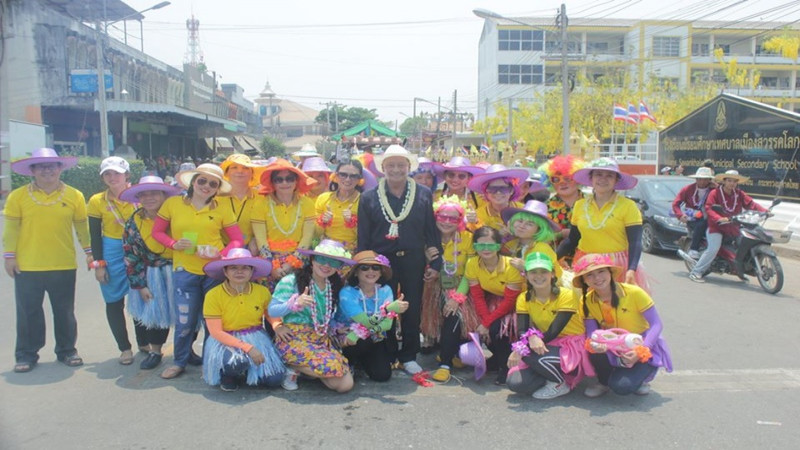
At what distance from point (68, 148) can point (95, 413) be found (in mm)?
25002

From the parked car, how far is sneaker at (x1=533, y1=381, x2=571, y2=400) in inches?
289

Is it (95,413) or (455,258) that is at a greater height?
(455,258)

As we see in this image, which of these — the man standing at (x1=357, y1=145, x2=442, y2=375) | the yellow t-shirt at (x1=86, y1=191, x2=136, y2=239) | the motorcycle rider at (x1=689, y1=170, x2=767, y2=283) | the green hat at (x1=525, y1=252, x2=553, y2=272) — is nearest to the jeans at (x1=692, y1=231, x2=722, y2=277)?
the motorcycle rider at (x1=689, y1=170, x2=767, y2=283)

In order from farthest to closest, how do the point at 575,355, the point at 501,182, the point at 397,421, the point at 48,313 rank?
the point at 48,313, the point at 501,182, the point at 575,355, the point at 397,421

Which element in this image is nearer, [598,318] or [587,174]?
[598,318]

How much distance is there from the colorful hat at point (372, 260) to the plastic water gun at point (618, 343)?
1.52 metres

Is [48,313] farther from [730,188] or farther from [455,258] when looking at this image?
[730,188]

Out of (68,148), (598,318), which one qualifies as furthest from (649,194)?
(68,148)

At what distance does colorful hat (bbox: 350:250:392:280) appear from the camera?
4.48 metres

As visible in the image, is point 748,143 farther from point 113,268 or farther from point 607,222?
point 113,268

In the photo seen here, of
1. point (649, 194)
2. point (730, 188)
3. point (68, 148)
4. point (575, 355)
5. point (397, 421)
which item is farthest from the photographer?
point (68, 148)

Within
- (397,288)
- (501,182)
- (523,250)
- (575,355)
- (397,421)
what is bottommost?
(397,421)

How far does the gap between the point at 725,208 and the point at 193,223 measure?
719 cm

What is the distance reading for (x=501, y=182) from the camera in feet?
16.8
